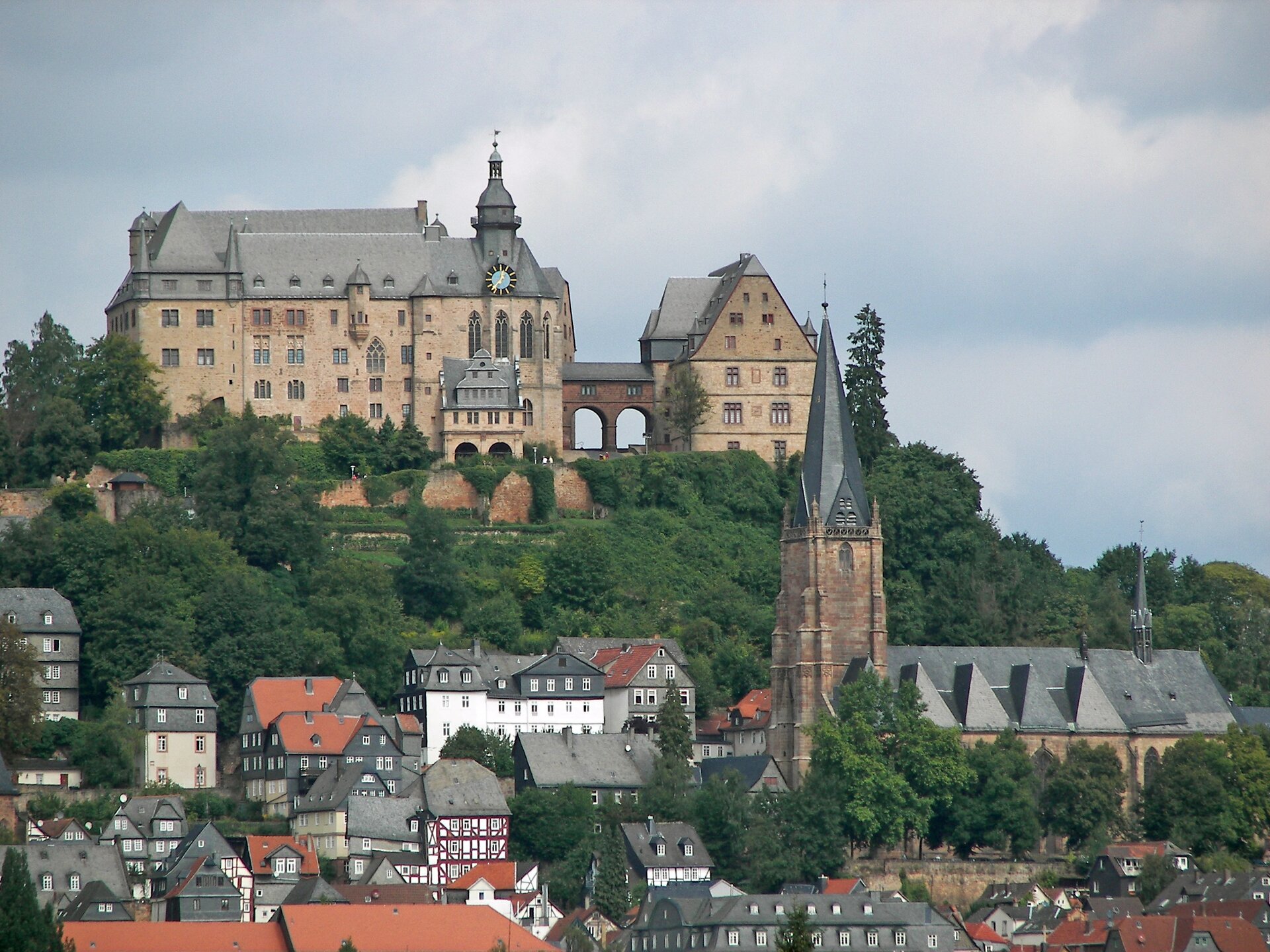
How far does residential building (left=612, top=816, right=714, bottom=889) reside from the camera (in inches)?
3880

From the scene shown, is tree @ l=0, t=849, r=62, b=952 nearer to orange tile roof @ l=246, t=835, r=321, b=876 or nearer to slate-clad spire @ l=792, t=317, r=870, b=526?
orange tile roof @ l=246, t=835, r=321, b=876

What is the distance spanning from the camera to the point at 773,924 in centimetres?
9306

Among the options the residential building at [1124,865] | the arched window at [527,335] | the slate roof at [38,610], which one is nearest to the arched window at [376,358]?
the arched window at [527,335]

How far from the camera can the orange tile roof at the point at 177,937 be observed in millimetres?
89438

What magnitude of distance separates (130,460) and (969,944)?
42.4m

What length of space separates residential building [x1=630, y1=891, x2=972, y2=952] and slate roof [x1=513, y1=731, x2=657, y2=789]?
365 inches

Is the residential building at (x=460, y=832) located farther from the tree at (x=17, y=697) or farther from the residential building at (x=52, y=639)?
the residential building at (x=52, y=639)

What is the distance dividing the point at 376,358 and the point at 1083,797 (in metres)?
37.8

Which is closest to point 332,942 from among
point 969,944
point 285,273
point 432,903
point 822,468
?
point 432,903

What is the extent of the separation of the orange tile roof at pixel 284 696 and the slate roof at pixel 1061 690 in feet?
63.6

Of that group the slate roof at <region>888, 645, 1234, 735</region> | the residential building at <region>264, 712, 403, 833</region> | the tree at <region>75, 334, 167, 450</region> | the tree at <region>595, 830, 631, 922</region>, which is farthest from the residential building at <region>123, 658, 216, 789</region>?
the slate roof at <region>888, 645, 1234, 735</region>

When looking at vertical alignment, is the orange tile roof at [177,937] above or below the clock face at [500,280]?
below

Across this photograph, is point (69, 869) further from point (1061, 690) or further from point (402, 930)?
point (1061, 690)

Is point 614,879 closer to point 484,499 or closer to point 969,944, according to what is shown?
point 969,944
